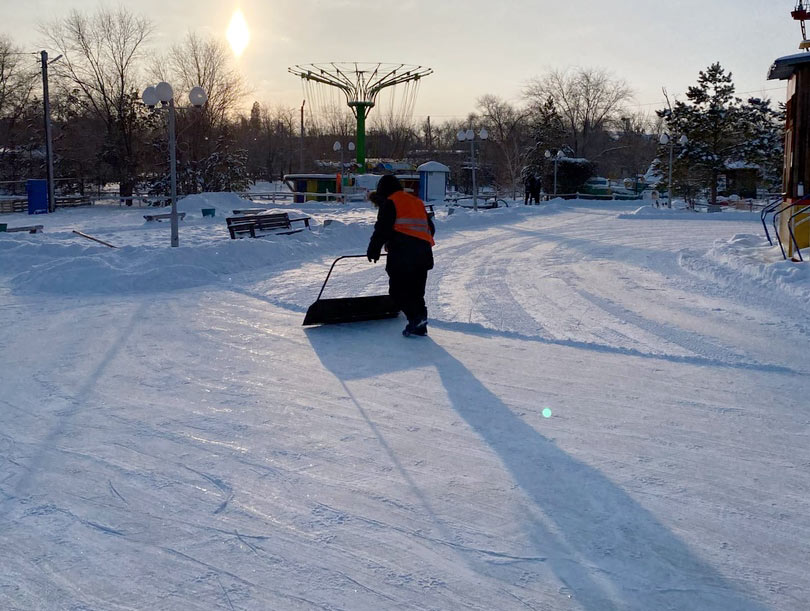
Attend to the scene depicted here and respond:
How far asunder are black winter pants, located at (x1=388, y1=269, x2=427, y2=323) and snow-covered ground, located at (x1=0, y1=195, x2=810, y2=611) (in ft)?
1.05

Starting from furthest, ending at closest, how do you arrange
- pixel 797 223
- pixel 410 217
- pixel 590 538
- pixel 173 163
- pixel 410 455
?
pixel 173 163
pixel 797 223
pixel 410 217
pixel 410 455
pixel 590 538

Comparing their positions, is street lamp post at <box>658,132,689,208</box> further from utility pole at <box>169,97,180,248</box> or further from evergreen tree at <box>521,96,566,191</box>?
utility pole at <box>169,97,180,248</box>

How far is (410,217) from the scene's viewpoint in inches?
288

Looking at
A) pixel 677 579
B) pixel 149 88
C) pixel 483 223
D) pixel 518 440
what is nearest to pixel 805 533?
pixel 677 579

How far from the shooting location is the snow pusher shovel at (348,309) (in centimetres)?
807

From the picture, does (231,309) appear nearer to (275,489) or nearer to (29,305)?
(29,305)

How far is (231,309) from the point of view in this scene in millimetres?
9242

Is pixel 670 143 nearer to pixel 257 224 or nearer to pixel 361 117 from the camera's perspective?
pixel 361 117

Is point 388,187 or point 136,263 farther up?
point 388,187

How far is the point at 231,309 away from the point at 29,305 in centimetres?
266

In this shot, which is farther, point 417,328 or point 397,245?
point 417,328

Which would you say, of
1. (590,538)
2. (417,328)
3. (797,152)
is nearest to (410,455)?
(590,538)

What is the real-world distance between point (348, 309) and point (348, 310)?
0.04ft

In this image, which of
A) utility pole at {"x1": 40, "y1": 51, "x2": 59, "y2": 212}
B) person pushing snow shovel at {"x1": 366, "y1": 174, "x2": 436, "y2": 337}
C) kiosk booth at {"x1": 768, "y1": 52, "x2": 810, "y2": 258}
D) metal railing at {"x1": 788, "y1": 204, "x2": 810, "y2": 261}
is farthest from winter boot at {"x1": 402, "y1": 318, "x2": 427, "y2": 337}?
utility pole at {"x1": 40, "y1": 51, "x2": 59, "y2": 212}
